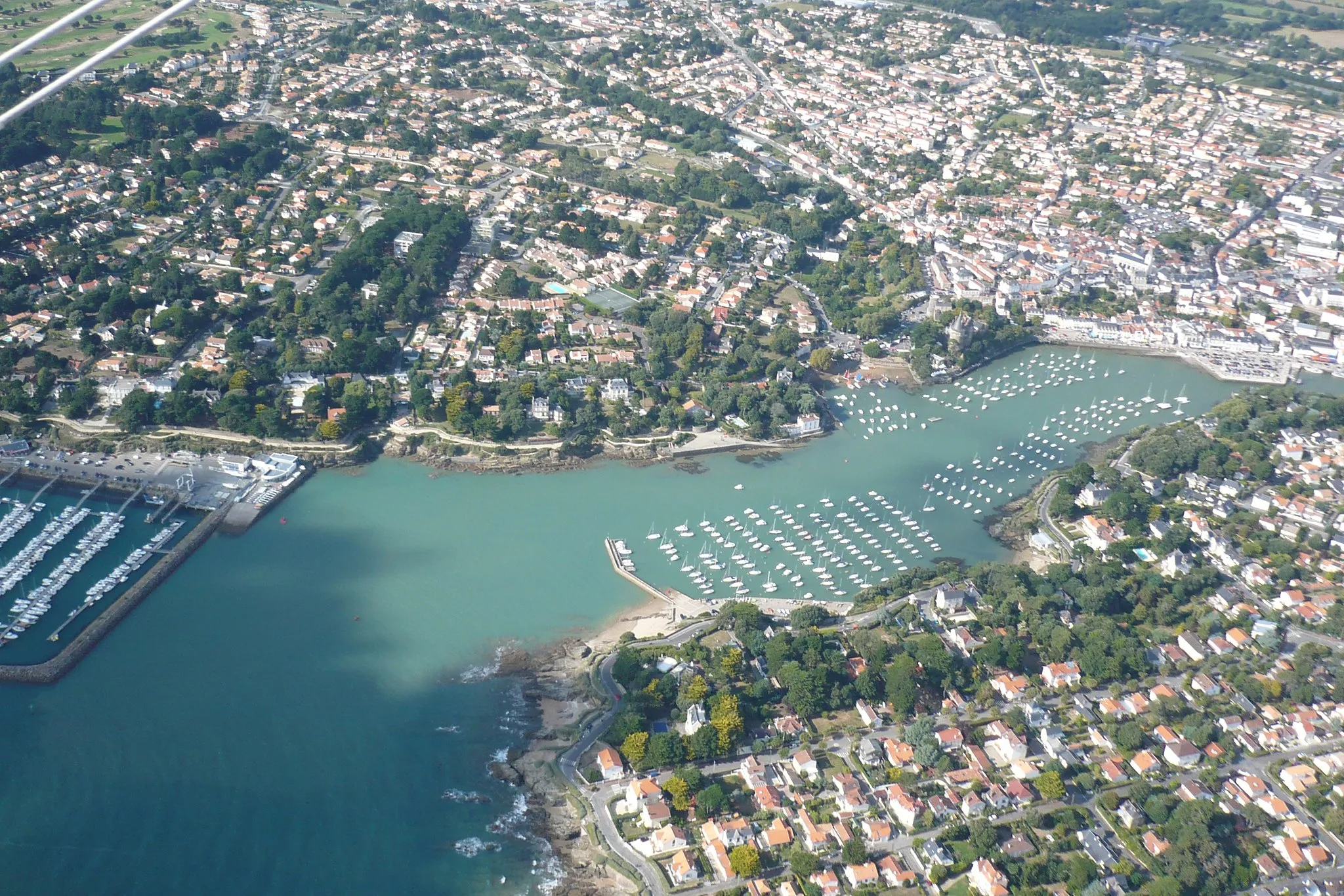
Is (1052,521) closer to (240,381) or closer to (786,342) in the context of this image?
(786,342)

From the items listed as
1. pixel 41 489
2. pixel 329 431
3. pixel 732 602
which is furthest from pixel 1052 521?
pixel 41 489

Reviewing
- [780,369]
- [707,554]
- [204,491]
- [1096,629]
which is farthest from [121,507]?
[1096,629]

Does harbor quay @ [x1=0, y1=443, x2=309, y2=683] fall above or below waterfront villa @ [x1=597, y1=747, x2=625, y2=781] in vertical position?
above

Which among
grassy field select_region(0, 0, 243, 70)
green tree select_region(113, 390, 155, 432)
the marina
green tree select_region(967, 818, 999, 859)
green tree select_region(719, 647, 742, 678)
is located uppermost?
grassy field select_region(0, 0, 243, 70)

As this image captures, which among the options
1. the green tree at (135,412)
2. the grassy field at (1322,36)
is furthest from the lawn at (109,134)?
the grassy field at (1322,36)

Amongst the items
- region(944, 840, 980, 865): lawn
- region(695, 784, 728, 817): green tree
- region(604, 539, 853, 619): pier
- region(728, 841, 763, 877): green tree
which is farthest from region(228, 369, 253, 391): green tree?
region(944, 840, 980, 865): lawn

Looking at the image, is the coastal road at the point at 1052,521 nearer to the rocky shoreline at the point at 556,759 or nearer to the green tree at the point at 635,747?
the rocky shoreline at the point at 556,759

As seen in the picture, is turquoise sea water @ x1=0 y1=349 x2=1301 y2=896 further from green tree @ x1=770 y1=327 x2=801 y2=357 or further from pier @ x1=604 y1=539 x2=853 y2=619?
green tree @ x1=770 y1=327 x2=801 y2=357
